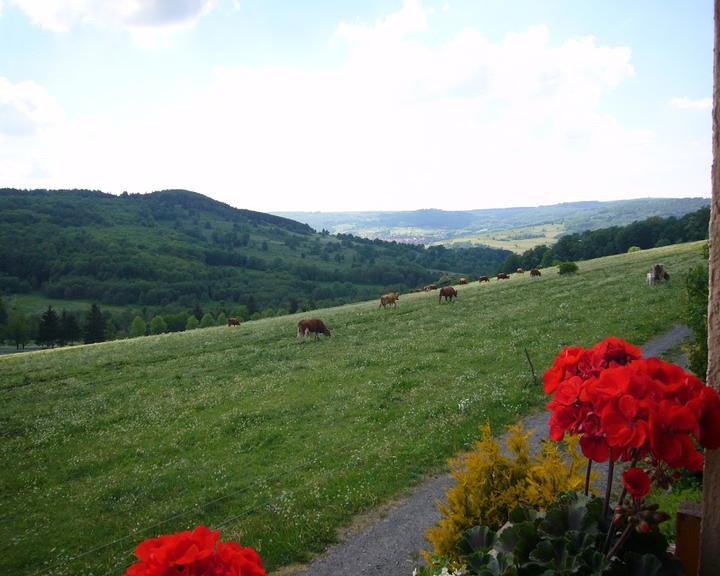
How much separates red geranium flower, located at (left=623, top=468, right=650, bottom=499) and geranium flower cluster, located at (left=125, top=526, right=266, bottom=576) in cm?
239

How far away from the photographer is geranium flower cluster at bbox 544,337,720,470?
301 cm

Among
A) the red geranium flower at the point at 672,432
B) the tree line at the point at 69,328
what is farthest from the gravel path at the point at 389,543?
the tree line at the point at 69,328

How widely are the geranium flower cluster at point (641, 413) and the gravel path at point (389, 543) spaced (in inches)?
288

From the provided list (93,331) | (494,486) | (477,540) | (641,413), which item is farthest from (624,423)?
Result: (93,331)

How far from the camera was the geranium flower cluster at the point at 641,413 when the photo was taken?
9.87 feet

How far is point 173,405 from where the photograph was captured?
82.9ft

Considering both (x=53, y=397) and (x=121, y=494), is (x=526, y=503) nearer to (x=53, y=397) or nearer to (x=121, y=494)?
(x=121, y=494)

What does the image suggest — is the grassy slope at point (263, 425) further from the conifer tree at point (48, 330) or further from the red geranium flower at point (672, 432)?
the conifer tree at point (48, 330)

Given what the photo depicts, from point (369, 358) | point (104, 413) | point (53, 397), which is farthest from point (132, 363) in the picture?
point (369, 358)

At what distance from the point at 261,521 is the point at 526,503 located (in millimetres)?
7900

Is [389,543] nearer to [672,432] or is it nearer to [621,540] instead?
[621,540]

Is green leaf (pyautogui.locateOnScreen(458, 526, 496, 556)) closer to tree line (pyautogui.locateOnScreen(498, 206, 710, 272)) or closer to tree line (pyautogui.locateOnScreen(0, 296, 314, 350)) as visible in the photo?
tree line (pyautogui.locateOnScreen(0, 296, 314, 350))

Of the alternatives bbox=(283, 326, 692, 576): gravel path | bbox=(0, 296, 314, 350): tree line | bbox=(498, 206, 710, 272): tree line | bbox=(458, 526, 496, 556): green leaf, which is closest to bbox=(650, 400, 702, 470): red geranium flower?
bbox=(458, 526, 496, 556): green leaf

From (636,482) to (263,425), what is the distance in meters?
18.3
